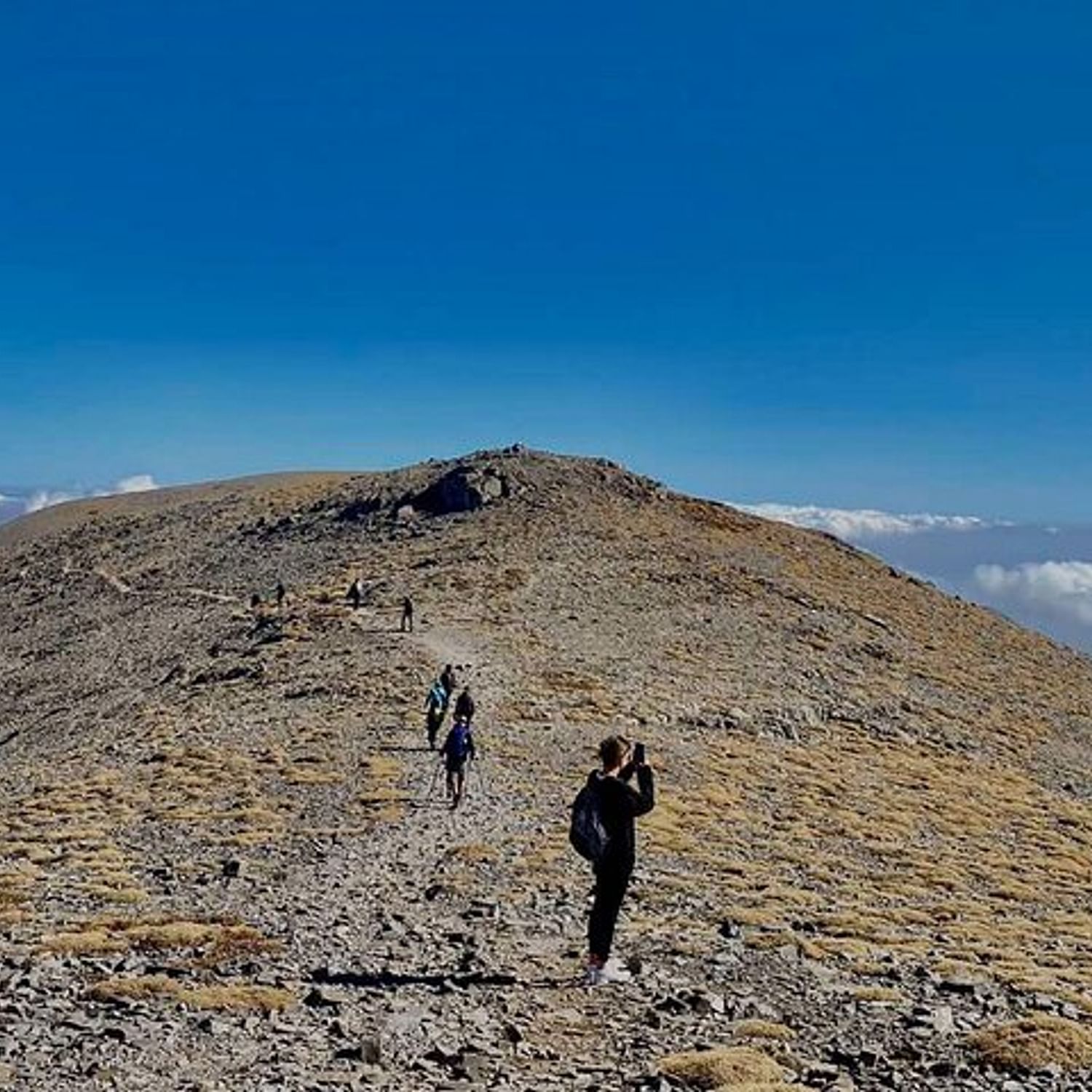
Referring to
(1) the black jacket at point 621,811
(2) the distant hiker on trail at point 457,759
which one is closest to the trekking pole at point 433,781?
(2) the distant hiker on trail at point 457,759

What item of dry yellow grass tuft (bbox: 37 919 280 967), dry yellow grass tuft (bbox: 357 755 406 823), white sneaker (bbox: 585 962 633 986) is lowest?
dry yellow grass tuft (bbox: 37 919 280 967)

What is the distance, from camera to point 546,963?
13.1 m

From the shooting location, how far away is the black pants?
39.5 ft

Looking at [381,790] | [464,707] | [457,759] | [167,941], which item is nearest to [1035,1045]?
[167,941]

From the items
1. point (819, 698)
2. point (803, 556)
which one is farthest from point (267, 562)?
point (819, 698)

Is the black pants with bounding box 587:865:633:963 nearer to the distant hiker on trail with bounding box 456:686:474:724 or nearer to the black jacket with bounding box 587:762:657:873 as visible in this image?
the black jacket with bounding box 587:762:657:873

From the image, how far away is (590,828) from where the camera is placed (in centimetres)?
1222

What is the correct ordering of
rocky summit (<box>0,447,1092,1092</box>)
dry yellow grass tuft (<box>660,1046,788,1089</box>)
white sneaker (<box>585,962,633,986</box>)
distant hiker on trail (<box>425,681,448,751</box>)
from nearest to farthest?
dry yellow grass tuft (<box>660,1046,788,1089</box>), rocky summit (<box>0,447,1092,1092</box>), white sneaker (<box>585,962,633,986</box>), distant hiker on trail (<box>425,681,448,751</box>)

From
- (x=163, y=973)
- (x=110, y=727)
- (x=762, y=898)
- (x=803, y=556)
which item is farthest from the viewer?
(x=803, y=556)

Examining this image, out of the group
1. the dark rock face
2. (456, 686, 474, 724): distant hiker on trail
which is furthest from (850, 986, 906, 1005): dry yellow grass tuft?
the dark rock face

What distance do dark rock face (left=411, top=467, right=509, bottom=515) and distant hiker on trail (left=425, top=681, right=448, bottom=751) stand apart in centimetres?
4507

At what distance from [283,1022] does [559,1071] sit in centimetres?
257

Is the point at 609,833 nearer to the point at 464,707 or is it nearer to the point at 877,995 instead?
the point at 877,995

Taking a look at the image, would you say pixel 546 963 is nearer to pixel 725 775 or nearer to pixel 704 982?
pixel 704 982
